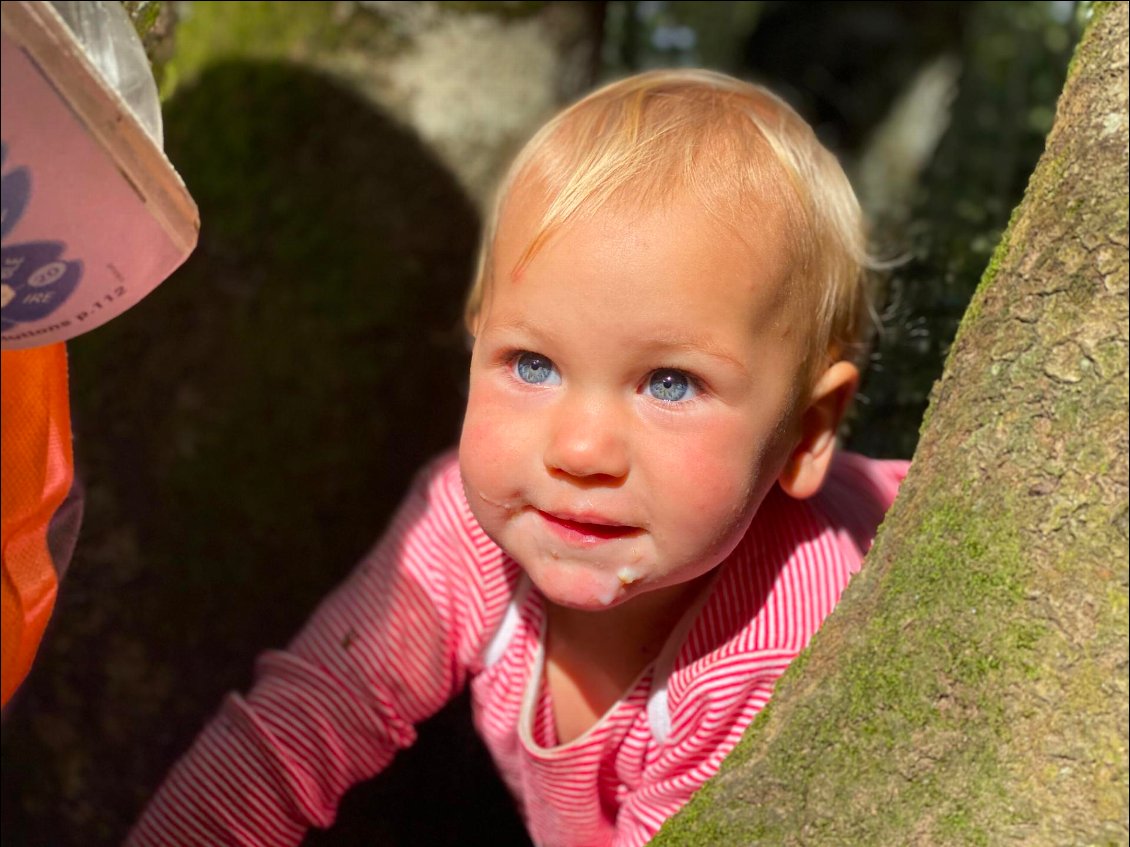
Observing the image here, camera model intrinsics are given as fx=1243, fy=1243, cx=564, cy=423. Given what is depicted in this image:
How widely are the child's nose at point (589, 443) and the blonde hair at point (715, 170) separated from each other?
0.65 feet

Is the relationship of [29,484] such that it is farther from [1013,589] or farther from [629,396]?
[1013,589]

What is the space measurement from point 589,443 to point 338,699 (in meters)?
0.74

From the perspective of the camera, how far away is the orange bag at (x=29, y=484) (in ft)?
4.21

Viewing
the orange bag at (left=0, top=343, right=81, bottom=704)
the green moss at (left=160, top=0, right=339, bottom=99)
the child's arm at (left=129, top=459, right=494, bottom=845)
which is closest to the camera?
the orange bag at (left=0, top=343, right=81, bottom=704)

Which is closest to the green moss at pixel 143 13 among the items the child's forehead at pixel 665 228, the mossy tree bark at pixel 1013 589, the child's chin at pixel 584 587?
the child's forehead at pixel 665 228

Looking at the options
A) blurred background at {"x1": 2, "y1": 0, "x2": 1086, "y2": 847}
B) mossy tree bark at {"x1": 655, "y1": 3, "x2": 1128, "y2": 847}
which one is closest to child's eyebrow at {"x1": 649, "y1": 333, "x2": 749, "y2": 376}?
mossy tree bark at {"x1": 655, "y1": 3, "x2": 1128, "y2": 847}

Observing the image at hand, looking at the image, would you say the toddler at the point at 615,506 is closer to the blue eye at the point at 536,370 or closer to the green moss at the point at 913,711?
the blue eye at the point at 536,370

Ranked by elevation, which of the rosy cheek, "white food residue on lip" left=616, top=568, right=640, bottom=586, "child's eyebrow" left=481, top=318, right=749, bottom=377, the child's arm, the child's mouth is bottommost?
the child's arm

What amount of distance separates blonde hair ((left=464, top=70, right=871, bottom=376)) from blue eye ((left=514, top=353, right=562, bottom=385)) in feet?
0.39

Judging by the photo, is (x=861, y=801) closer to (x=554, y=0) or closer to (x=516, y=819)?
(x=516, y=819)

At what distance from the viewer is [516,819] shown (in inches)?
93.2

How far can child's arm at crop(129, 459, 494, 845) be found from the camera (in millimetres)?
1809

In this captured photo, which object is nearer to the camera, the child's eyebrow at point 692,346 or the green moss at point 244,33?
the child's eyebrow at point 692,346

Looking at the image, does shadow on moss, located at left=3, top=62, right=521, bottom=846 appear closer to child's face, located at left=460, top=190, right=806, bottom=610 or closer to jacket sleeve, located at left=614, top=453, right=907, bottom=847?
jacket sleeve, located at left=614, top=453, right=907, bottom=847
